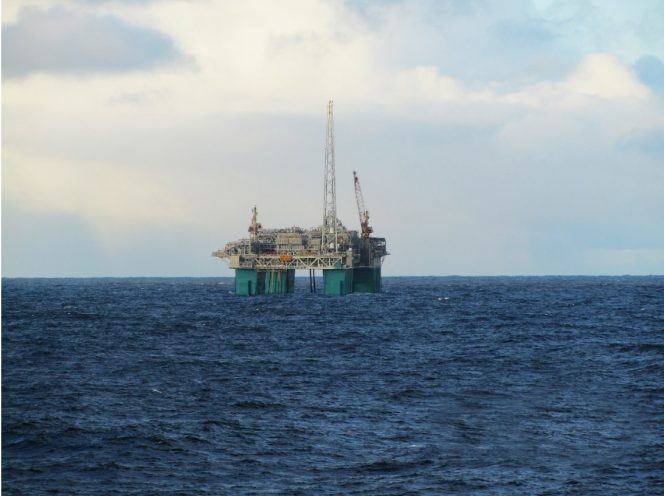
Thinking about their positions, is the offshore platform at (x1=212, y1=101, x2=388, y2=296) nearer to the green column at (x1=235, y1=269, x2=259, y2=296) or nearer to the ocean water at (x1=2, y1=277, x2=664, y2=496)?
the green column at (x1=235, y1=269, x2=259, y2=296)

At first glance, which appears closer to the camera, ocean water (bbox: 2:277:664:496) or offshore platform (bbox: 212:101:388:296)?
ocean water (bbox: 2:277:664:496)

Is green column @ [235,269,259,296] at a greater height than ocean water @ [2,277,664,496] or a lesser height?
greater

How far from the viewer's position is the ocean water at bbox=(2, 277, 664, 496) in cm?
2789

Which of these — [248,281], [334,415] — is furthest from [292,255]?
[334,415]

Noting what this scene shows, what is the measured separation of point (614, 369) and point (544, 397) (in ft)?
48.4

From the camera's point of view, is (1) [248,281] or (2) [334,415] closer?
(2) [334,415]

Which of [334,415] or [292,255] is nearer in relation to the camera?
[334,415]

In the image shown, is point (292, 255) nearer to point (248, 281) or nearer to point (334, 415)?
point (248, 281)

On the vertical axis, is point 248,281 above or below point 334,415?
above

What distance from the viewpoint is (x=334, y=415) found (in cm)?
3847

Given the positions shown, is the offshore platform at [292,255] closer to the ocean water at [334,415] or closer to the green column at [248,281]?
the green column at [248,281]

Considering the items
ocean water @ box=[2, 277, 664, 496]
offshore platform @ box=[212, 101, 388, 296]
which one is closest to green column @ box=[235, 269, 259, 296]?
offshore platform @ box=[212, 101, 388, 296]

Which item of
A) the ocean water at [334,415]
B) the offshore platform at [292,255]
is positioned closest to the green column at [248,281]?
the offshore platform at [292,255]

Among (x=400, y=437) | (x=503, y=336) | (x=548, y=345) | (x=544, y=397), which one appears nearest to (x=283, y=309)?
(x=503, y=336)
